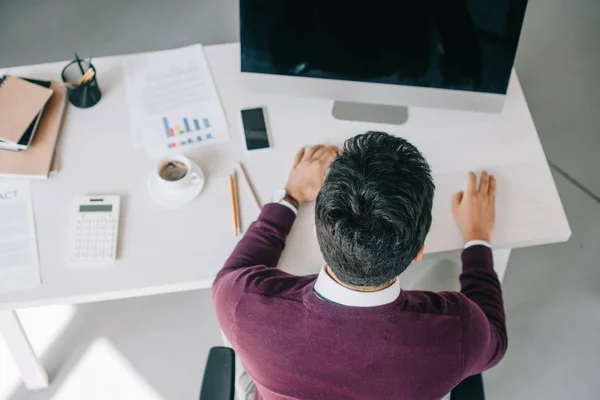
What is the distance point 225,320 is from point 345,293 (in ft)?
0.78

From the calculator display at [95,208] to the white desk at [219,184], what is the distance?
0.04 metres

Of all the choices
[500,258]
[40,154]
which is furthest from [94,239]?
[500,258]

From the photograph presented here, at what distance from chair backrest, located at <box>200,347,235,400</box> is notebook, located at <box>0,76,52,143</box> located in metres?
0.70

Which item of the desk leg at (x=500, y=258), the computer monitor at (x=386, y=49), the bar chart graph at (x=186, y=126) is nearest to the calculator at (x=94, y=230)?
the bar chart graph at (x=186, y=126)

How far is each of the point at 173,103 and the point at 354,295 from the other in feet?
2.64

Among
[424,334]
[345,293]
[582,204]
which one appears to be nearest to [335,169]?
[345,293]

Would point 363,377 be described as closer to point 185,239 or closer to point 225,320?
point 225,320

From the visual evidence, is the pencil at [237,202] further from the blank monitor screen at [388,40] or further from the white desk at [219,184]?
the blank monitor screen at [388,40]

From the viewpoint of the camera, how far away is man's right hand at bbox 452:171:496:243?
4.56 ft

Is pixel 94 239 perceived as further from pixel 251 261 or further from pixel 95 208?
pixel 251 261

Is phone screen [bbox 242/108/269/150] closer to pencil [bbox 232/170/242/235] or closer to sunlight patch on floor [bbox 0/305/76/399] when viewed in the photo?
pencil [bbox 232/170/242/235]

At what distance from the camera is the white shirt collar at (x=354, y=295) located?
1.03m

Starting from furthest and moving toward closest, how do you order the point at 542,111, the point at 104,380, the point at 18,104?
1. the point at 542,111
2. the point at 104,380
3. the point at 18,104

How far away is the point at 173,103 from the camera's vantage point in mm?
1606
